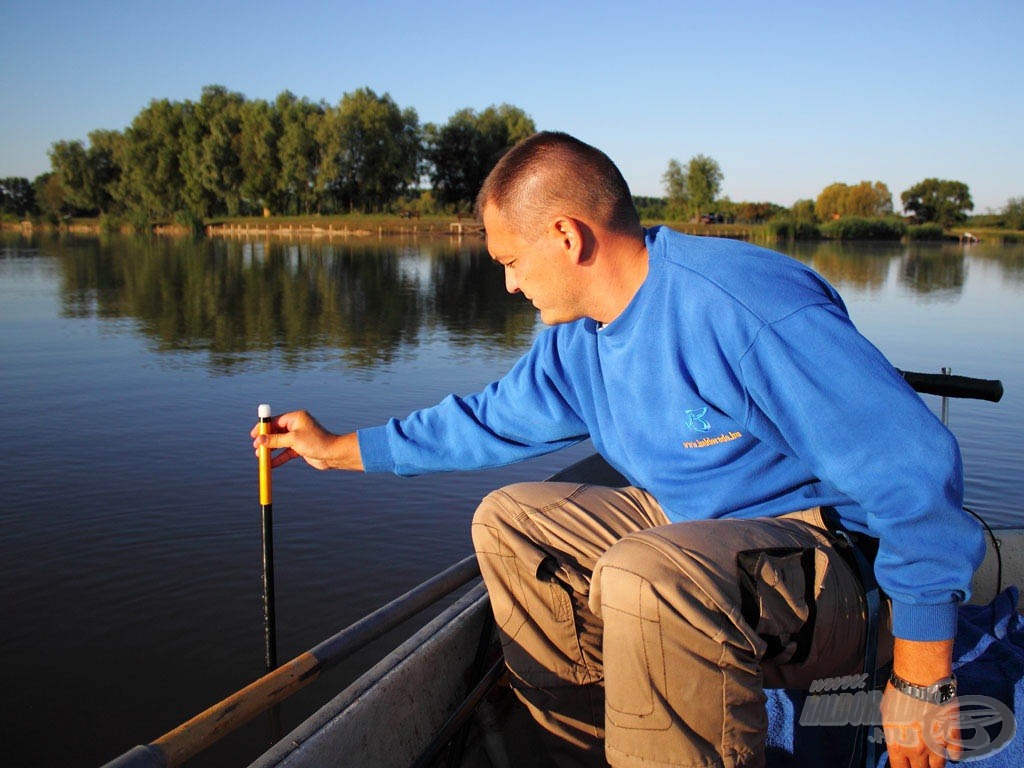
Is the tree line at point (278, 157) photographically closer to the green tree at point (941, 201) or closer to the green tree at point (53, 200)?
the green tree at point (53, 200)

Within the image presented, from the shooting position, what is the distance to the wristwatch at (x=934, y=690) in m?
1.99

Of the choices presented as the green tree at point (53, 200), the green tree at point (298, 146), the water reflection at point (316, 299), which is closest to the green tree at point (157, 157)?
the green tree at point (298, 146)

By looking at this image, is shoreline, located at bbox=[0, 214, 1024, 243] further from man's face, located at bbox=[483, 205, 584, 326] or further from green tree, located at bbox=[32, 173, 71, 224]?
man's face, located at bbox=[483, 205, 584, 326]

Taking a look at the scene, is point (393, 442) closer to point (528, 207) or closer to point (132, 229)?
point (528, 207)

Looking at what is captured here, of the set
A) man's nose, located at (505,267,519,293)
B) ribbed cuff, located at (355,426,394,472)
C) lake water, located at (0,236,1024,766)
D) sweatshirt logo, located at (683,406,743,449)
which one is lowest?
lake water, located at (0,236,1024,766)

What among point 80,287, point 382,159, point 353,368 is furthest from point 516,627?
point 382,159

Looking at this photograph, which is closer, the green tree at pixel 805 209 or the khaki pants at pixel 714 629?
the khaki pants at pixel 714 629

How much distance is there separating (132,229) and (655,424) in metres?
90.7

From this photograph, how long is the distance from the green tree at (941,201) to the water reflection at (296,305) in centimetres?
9177

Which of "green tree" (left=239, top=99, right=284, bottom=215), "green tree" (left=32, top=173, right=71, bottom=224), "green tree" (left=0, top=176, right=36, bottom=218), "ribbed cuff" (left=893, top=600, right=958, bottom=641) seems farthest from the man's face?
"green tree" (left=0, top=176, right=36, bottom=218)

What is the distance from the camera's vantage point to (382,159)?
81250 millimetres

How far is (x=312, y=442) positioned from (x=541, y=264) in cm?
108

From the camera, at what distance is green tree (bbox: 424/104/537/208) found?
8775 centimetres

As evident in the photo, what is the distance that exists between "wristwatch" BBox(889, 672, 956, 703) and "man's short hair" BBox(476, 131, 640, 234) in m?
1.35
